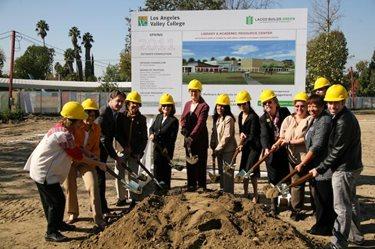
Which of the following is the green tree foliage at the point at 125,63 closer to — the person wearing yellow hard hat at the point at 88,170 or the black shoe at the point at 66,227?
the person wearing yellow hard hat at the point at 88,170

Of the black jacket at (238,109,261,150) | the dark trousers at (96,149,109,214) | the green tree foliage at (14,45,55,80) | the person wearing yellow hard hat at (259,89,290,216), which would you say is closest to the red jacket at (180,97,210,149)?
the black jacket at (238,109,261,150)

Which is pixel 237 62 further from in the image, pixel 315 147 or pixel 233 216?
pixel 233 216

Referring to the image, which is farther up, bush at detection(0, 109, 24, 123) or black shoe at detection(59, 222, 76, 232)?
bush at detection(0, 109, 24, 123)

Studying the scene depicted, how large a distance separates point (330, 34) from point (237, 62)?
30.3 m

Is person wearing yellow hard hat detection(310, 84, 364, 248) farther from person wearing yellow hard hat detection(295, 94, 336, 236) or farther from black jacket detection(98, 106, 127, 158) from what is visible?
black jacket detection(98, 106, 127, 158)

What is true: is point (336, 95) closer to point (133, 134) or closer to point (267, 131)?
point (267, 131)

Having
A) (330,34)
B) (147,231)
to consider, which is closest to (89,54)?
(330,34)

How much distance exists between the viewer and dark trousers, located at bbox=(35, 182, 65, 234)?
5.75 meters

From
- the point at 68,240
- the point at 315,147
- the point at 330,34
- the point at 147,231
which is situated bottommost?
the point at 68,240

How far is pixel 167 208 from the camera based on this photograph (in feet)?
18.2

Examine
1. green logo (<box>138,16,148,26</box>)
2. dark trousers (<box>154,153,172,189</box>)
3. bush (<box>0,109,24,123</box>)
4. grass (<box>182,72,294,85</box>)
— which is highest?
green logo (<box>138,16,148,26</box>)

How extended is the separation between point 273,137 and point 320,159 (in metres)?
1.09

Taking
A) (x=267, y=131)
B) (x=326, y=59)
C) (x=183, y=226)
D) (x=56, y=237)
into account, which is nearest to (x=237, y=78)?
(x=267, y=131)

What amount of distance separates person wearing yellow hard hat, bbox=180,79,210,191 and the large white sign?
69.5 inches
